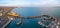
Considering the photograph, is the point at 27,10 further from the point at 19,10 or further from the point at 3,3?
the point at 3,3

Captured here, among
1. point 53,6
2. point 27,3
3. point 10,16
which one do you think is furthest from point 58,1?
point 10,16

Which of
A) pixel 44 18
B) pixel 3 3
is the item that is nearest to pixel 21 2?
pixel 3 3

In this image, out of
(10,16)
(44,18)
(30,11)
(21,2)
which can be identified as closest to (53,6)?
(44,18)

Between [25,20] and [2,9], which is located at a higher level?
[2,9]

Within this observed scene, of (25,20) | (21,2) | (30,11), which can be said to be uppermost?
(21,2)

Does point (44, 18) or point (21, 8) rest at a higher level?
point (21, 8)

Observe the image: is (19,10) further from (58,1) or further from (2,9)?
(58,1)

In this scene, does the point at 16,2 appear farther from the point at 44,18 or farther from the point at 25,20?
the point at 44,18
